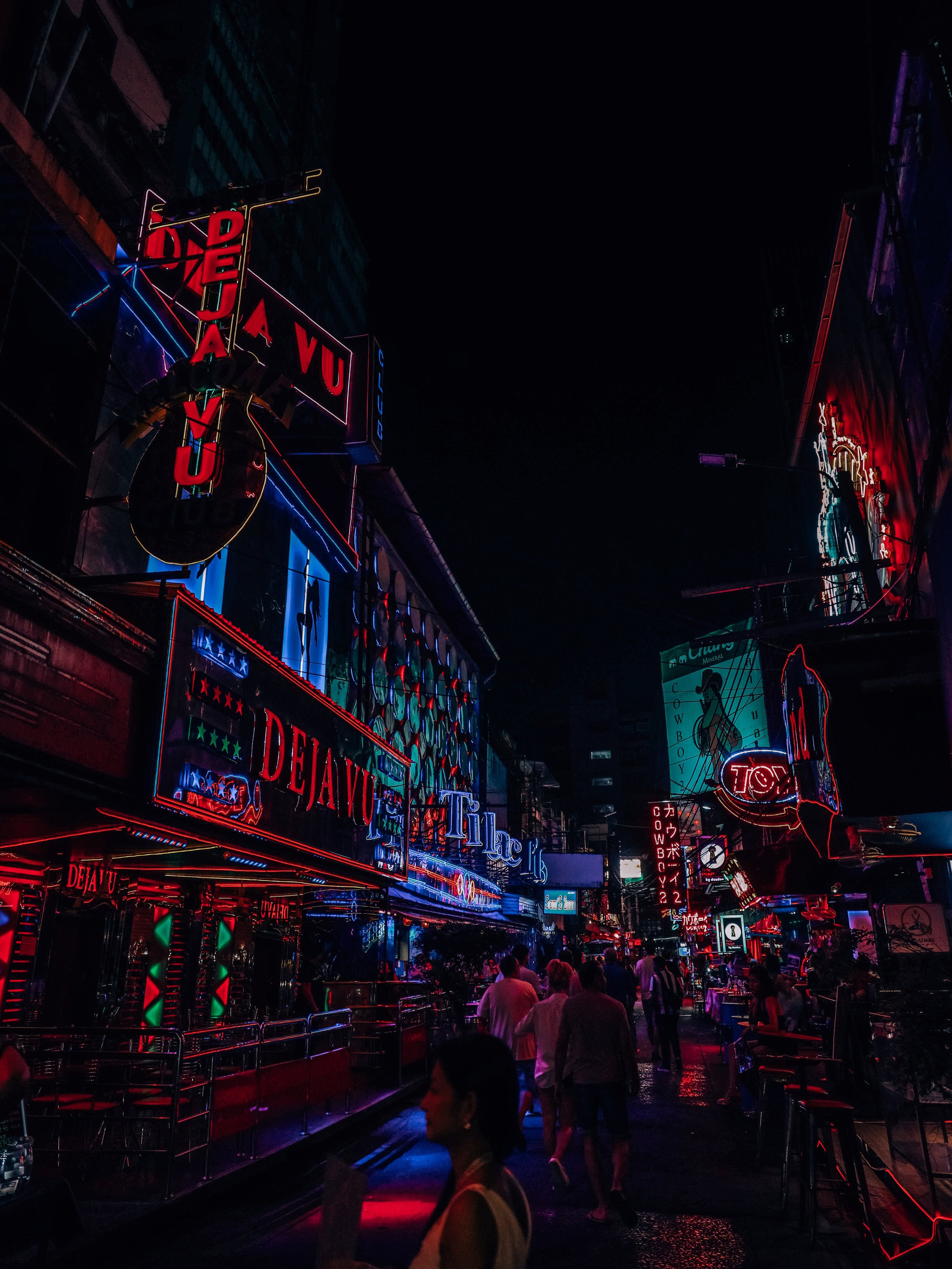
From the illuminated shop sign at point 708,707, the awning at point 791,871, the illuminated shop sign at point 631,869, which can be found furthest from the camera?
the illuminated shop sign at point 631,869

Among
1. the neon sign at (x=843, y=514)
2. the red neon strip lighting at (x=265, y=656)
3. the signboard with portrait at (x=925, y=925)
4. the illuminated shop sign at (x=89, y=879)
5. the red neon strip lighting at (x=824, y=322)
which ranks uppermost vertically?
the red neon strip lighting at (x=824, y=322)

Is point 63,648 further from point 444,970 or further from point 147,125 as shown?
point 147,125

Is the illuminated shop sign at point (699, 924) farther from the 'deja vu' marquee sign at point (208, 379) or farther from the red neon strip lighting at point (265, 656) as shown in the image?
the 'deja vu' marquee sign at point (208, 379)

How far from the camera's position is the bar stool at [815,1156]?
20.5ft

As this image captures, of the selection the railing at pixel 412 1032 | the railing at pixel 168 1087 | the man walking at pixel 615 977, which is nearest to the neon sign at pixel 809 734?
the man walking at pixel 615 977

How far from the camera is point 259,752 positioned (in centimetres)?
1202

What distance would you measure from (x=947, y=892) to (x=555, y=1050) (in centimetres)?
729

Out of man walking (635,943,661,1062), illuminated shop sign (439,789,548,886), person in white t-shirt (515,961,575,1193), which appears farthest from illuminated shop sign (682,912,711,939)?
person in white t-shirt (515,961,575,1193)

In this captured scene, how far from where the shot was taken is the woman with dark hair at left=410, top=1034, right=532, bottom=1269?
6.91ft

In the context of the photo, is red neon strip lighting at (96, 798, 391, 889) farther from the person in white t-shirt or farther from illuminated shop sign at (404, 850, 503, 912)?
illuminated shop sign at (404, 850, 503, 912)

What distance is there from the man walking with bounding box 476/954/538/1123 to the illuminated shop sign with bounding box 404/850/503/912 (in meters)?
→ 10.00

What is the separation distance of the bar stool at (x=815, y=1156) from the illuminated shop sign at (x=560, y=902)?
4479 cm

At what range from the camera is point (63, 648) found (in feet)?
26.5

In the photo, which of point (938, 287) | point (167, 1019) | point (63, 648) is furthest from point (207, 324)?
point (167, 1019)
